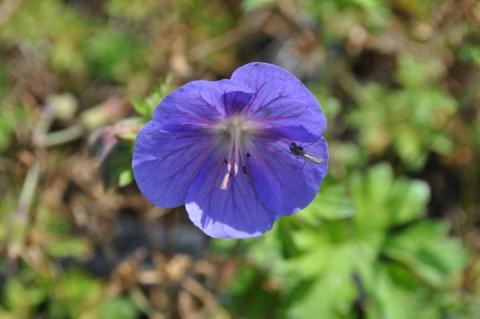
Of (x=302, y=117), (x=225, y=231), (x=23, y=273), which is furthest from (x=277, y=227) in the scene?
(x=23, y=273)

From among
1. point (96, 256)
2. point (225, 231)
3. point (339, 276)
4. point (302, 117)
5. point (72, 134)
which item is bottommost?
point (96, 256)

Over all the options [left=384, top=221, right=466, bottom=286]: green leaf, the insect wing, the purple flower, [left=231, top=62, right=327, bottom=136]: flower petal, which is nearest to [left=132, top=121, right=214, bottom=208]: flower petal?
the purple flower

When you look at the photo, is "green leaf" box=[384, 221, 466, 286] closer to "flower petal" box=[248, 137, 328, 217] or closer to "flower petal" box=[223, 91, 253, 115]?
"flower petal" box=[248, 137, 328, 217]

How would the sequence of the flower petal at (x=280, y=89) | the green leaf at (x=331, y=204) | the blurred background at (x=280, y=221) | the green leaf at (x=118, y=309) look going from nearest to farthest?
the flower petal at (x=280, y=89)
the green leaf at (x=331, y=204)
the blurred background at (x=280, y=221)
the green leaf at (x=118, y=309)

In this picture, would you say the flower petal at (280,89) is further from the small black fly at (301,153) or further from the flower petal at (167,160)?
the flower petal at (167,160)

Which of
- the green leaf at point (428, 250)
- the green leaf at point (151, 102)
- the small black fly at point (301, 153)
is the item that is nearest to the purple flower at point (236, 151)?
the small black fly at point (301, 153)

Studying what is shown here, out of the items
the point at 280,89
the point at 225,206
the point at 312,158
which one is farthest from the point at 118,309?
the point at 280,89

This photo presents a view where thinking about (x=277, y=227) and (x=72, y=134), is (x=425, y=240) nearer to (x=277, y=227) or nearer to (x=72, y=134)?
(x=277, y=227)
